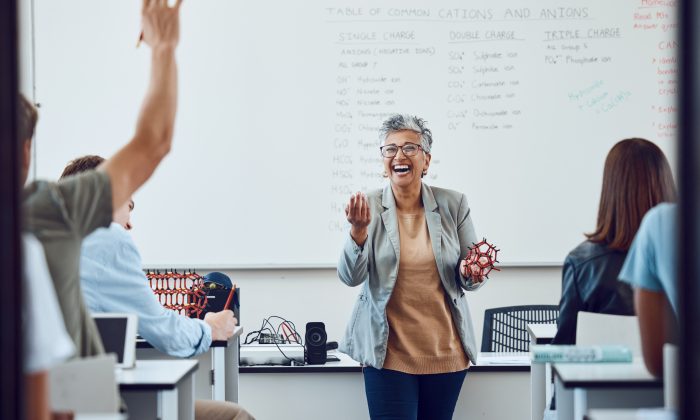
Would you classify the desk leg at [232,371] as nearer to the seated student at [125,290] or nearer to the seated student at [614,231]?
the seated student at [125,290]

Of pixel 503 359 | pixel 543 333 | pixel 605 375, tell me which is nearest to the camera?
pixel 605 375

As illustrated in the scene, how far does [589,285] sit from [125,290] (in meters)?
1.37

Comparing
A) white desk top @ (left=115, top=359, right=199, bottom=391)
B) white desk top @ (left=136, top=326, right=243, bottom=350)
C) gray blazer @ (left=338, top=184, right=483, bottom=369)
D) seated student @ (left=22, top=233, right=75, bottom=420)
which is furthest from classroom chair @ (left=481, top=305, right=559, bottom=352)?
seated student @ (left=22, top=233, right=75, bottom=420)

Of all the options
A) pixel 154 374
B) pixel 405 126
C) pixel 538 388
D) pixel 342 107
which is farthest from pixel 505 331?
pixel 154 374

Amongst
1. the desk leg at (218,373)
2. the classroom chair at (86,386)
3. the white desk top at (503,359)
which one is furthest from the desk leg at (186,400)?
the white desk top at (503,359)

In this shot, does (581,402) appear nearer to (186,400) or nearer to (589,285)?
(589,285)

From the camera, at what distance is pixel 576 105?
410cm

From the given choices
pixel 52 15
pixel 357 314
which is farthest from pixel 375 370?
pixel 52 15

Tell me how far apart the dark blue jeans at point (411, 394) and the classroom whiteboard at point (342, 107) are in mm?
1474

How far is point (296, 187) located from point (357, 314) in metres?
1.47

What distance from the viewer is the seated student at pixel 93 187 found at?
1.49m

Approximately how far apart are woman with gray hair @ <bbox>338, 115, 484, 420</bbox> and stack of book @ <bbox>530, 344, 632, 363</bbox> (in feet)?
2.33

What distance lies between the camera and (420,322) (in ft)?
8.84

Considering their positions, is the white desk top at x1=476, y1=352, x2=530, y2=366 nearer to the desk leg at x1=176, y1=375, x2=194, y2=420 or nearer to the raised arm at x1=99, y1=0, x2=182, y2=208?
the desk leg at x1=176, y1=375, x2=194, y2=420
